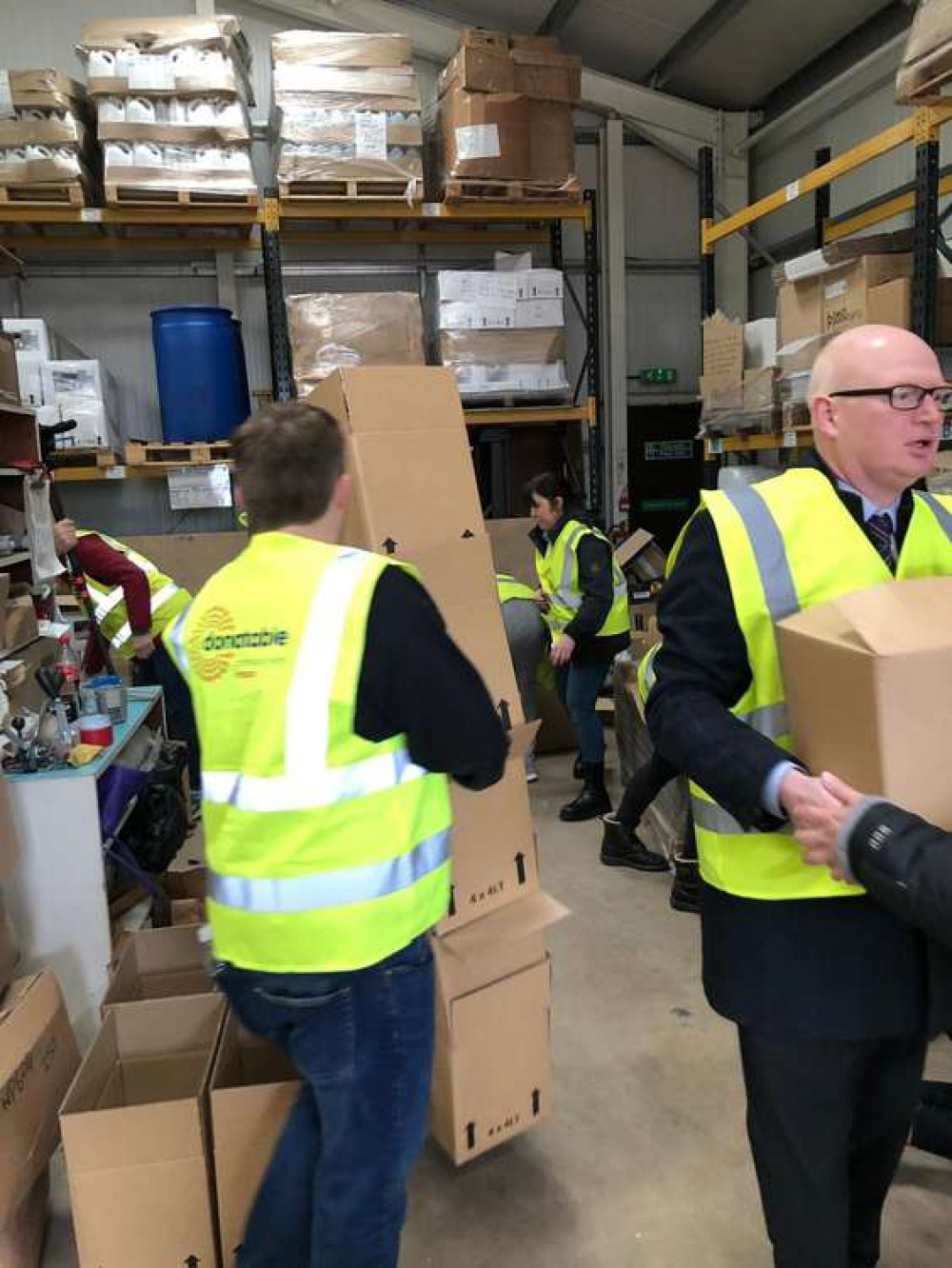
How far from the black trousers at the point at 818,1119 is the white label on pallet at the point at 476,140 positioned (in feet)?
17.0

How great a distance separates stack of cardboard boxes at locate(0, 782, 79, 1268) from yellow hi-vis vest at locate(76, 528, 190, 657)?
83.3 inches

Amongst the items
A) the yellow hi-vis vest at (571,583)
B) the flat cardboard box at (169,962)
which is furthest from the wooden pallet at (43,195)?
the flat cardboard box at (169,962)

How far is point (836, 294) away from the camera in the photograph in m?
3.84

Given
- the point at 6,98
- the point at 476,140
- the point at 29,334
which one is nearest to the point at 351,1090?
the point at 29,334

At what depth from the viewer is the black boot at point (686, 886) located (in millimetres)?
3389

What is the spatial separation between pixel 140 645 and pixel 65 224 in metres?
3.39

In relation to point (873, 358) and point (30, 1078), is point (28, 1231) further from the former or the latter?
point (873, 358)

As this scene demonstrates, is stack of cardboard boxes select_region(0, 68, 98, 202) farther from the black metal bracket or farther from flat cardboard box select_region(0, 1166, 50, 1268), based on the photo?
flat cardboard box select_region(0, 1166, 50, 1268)

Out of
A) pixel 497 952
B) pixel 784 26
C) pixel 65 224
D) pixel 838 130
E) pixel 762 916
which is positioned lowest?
pixel 497 952

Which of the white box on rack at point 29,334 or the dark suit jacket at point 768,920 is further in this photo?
the white box on rack at point 29,334

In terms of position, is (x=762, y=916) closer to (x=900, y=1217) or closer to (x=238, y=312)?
(x=900, y=1217)

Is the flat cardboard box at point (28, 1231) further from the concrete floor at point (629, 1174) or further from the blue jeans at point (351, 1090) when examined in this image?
the blue jeans at point (351, 1090)

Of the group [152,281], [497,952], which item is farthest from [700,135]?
[497,952]

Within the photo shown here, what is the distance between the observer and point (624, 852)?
3838 millimetres
